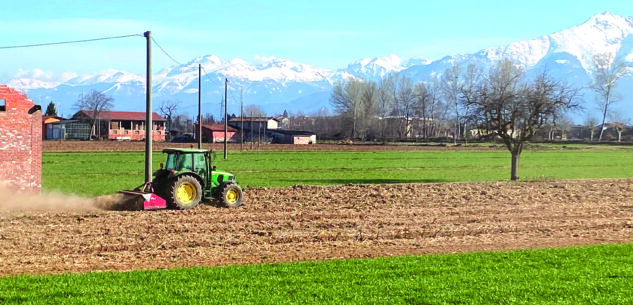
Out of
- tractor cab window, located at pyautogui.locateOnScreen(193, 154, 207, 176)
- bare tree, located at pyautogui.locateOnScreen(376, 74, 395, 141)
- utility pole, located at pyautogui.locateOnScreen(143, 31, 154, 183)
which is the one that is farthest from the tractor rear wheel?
bare tree, located at pyautogui.locateOnScreen(376, 74, 395, 141)

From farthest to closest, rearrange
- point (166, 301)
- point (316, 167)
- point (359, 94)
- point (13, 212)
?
point (359, 94), point (316, 167), point (13, 212), point (166, 301)

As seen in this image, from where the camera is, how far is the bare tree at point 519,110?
1512 inches

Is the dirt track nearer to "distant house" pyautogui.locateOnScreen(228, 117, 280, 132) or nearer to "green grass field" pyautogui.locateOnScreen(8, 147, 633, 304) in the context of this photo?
"green grass field" pyautogui.locateOnScreen(8, 147, 633, 304)

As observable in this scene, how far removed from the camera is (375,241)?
54.7ft

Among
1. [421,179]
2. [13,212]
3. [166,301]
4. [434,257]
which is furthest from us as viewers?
[421,179]

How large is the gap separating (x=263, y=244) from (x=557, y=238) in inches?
312

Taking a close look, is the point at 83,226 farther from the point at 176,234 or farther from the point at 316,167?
the point at 316,167

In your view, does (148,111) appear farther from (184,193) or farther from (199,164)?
(184,193)

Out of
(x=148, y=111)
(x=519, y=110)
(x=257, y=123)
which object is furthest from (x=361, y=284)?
(x=257, y=123)

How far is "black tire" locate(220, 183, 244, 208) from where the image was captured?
2267 centimetres

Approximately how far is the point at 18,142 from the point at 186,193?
8840 millimetres

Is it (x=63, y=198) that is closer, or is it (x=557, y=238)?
(x=557, y=238)

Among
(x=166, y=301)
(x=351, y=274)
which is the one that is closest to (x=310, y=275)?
(x=351, y=274)

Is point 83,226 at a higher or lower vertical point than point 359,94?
lower
